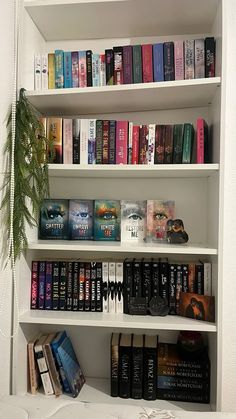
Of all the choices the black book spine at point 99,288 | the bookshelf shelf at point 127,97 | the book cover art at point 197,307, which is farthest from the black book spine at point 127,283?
the bookshelf shelf at point 127,97

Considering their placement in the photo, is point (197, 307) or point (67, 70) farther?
point (67, 70)

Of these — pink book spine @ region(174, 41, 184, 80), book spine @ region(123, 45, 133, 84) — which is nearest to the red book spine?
book spine @ region(123, 45, 133, 84)

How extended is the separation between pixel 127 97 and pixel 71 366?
3.72ft

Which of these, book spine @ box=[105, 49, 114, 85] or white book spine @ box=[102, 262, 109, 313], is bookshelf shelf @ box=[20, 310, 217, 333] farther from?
book spine @ box=[105, 49, 114, 85]

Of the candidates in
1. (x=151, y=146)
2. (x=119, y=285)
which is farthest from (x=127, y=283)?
(x=151, y=146)

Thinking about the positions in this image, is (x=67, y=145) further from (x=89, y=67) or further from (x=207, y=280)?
(x=207, y=280)

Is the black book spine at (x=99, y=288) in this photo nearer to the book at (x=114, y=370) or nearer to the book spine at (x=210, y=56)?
the book at (x=114, y=370)

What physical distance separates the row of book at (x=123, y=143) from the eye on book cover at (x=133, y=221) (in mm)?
199

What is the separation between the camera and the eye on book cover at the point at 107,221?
1.42m

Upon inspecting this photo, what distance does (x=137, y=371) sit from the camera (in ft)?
4.38

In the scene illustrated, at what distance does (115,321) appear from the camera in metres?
1.24

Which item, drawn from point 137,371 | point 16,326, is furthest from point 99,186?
point 137,371

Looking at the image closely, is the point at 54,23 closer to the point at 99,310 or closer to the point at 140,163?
the point at 140,163

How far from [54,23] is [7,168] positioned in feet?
2.19
